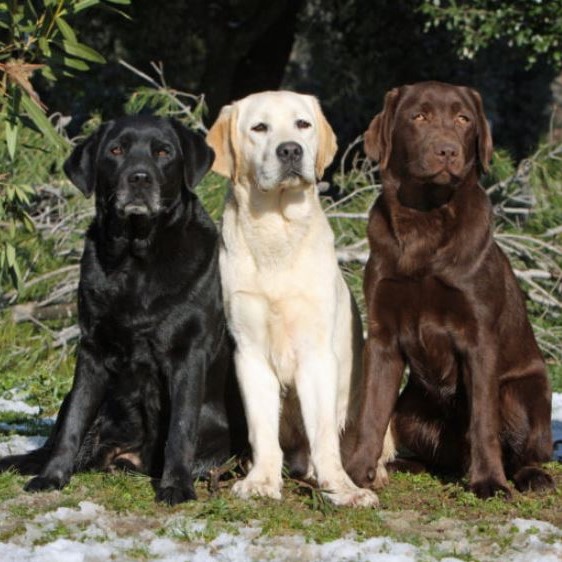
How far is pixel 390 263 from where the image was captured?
4.86 meters

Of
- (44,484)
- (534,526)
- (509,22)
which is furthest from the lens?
(509,22)

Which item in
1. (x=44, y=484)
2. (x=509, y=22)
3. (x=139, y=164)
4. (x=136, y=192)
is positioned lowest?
(x=44, y=484)

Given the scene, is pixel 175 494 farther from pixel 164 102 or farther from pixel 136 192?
pixel 164 102

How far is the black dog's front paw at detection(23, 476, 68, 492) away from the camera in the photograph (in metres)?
4.47

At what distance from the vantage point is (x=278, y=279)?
4.79 meters

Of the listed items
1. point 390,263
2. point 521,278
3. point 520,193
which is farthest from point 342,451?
point 520,193

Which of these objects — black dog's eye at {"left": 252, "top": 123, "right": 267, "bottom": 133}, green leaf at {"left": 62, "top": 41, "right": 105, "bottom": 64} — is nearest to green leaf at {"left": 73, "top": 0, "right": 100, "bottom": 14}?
green leaf at {"left": 62, "top": 41, "right": 105, "bottom": 64}

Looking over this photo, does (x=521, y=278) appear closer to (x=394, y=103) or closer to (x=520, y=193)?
(x=520, y=193)

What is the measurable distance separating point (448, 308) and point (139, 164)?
1391 mm

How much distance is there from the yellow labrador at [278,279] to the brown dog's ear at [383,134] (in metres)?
0.24

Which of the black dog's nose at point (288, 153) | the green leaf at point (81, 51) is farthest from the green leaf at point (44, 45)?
the black dog's nose at point (288, 153)

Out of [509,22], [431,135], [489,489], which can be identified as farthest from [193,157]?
[509,22]

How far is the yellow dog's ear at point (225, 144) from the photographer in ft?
A: 16.3

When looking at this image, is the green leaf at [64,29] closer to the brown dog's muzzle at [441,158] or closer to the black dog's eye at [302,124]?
the black dog's eye at [302,124]
